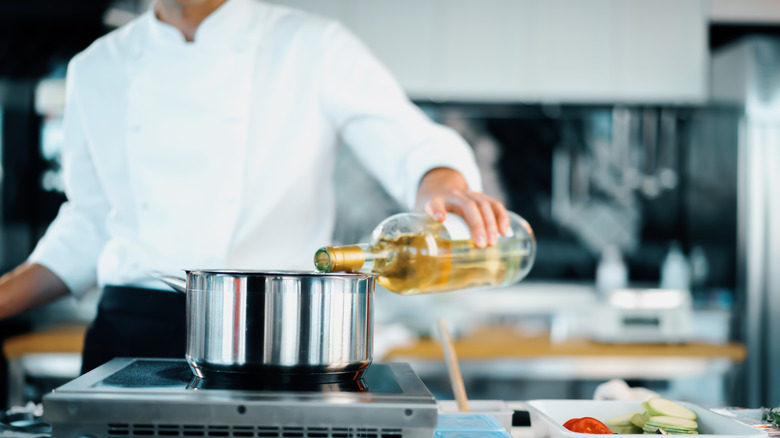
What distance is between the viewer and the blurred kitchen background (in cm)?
268

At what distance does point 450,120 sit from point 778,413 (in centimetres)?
283

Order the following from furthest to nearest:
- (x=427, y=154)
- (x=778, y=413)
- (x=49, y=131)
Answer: (x=49, y=131) < (x=427, y=154) < (x=778, y=413)

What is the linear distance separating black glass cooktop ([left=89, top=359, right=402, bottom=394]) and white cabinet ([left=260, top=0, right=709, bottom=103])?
2.70 metres

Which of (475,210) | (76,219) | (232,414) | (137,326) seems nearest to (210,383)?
(232,414)

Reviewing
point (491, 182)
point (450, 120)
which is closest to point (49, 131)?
point (450, 120)

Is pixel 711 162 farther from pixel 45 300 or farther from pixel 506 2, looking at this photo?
pixel 45 300

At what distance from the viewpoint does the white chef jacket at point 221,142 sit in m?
1.14

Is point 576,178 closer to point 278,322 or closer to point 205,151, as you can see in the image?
point 205,151

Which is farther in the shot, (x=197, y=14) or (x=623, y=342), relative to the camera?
(x=623, y=342)

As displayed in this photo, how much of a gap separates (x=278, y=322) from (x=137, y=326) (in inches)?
21.4

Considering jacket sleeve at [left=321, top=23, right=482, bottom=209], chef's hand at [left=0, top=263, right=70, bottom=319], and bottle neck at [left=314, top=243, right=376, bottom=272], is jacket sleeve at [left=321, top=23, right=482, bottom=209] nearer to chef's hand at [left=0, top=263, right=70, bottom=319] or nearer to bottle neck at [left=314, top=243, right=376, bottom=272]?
bottle neck at [left=314, top=243, right=376, bottom=272]

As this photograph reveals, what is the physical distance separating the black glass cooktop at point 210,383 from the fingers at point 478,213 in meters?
0.20

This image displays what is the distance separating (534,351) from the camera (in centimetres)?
257

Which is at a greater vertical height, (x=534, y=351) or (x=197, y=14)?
(x=197, y=14)
